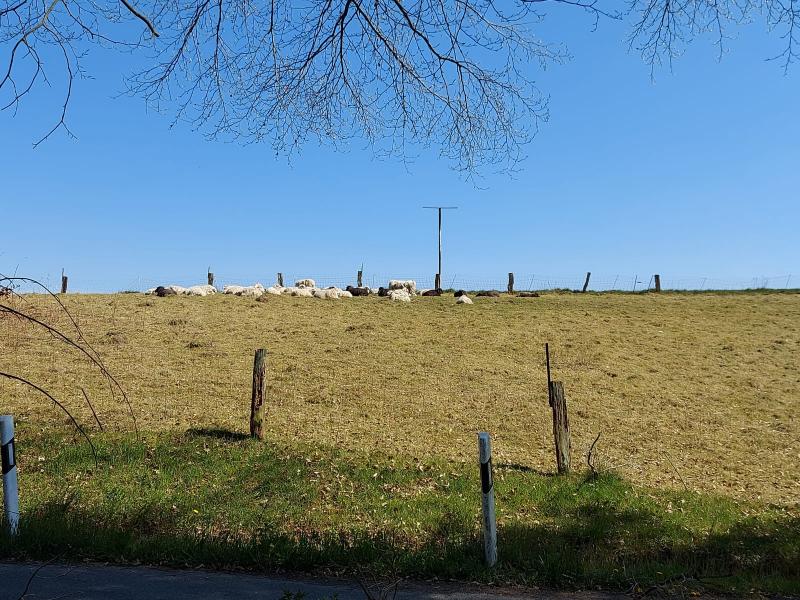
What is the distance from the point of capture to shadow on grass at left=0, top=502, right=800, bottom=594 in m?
4.89

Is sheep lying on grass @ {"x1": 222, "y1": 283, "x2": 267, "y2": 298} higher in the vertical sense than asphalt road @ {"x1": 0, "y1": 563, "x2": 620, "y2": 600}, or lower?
higher

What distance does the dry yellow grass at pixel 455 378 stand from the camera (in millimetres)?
12922

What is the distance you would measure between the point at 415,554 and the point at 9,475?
3744 millimetres

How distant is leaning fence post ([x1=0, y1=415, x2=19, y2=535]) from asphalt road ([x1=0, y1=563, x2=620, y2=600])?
70 cm

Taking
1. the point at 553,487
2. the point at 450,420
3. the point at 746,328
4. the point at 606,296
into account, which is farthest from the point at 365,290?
the point at 553,487

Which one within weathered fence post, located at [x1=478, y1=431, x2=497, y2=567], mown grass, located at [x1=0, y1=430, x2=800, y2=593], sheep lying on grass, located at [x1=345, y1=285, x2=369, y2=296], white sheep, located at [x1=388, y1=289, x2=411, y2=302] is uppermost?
sheep lying on grass, located at [x1=345, y1=285, x2=369, y2=296]

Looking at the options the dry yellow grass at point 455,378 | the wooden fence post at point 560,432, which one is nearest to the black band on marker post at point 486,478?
the dry yellow grass at point 455,378

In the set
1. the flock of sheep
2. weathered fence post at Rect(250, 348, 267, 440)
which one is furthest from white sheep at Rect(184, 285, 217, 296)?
weathered fence post at Rect(250, 348, 267, 440)

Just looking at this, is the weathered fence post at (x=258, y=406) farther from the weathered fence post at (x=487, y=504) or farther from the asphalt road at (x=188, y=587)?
the weathered fence post at (x=487, y=504)

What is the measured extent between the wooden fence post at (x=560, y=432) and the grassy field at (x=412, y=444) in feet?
1.28

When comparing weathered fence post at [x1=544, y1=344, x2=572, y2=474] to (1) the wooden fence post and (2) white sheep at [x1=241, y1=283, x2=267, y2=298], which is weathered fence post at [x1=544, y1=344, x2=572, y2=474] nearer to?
(1) the wooden fence post

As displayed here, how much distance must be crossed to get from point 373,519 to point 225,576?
3.57 meters

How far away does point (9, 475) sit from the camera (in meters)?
5.72

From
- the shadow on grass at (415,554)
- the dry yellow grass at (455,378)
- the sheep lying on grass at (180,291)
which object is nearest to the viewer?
the shadow on grass at (415,554)
